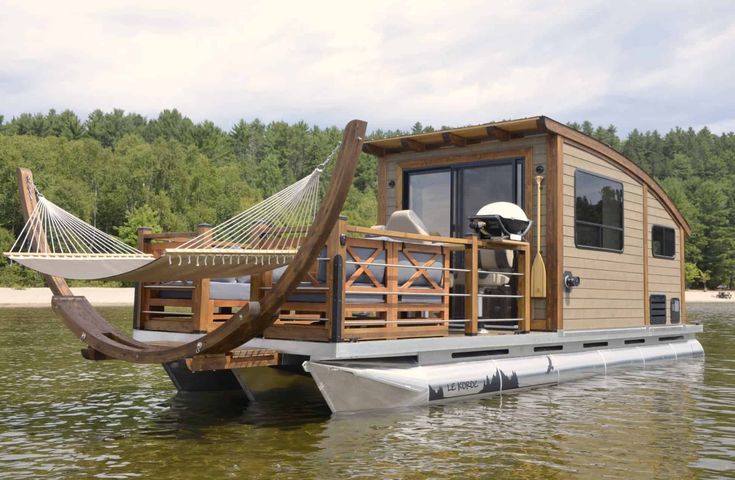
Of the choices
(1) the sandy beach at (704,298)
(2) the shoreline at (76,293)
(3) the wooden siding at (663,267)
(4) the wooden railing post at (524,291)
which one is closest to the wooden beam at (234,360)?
(4) the wooden railing post at (524,291)

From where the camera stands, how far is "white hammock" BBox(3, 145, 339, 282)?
21.1 feet

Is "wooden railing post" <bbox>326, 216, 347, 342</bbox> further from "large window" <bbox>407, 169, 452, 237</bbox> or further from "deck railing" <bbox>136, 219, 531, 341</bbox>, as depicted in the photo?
"large window" <bbox>407, 169, 452, 237</bbox>

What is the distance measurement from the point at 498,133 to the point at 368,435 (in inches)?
216

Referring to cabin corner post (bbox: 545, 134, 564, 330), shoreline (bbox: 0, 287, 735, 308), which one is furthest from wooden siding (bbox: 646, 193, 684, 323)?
shoreline (bbox: 0, 287, 735, 308)

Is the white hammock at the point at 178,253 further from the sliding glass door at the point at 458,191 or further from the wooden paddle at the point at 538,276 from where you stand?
the sliding glass door at the point at 458,191

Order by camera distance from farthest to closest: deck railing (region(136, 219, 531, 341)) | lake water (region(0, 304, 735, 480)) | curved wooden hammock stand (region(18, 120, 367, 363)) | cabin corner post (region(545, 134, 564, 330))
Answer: cabin corner post (region(545, 134, 564, 330)) < deck railing (region(136, 219, 531, 341)) < curved wooden hammock stand (region(18, 120, 367, 363)) < lake water (region(0, 304, 735, 480))

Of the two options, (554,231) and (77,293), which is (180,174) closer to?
(77,293)

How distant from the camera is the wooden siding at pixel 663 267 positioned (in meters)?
13.2

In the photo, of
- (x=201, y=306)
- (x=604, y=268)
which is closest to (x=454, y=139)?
(x=604, y=268)

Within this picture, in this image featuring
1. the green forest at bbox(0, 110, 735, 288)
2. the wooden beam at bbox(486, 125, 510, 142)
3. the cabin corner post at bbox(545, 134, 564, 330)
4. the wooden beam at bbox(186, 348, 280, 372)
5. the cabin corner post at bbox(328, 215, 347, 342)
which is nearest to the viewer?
the wooden beam at bbox(186, 348, 280, 372)

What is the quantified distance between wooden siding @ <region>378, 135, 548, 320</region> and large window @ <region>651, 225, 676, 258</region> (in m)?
3.78

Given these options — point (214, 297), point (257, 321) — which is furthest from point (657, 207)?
point (257, 321)

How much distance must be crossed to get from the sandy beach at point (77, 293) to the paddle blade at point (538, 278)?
105 feet

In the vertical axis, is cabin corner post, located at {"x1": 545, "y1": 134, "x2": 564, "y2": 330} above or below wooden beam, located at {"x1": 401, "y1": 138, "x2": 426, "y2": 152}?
below
